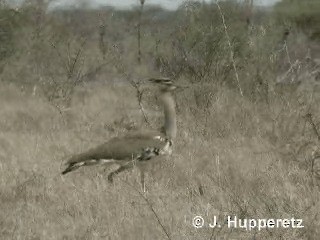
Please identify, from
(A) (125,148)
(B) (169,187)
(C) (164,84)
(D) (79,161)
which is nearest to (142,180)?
(B) (169,187)

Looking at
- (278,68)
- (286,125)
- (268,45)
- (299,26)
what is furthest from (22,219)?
(299,26)

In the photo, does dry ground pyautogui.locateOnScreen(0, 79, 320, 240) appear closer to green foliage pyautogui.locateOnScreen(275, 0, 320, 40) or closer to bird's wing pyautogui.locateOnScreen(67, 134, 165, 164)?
bird's wing pyautogui.locateOnScreen(67, 134, 165, 164)

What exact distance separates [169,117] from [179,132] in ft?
5.73

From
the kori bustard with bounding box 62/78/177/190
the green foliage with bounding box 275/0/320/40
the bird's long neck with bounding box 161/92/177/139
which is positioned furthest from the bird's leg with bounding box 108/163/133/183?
the green foliage with bounding box 275/0/320/40

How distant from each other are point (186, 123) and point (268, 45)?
10.8ft

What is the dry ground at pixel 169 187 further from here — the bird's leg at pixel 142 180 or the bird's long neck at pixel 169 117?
the bird's long neck at pixel 169 117

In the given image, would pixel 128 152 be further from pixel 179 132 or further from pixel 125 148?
pixel 179 132

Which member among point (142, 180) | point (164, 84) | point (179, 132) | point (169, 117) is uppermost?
point (164, 84)

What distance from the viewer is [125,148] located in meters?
5.80

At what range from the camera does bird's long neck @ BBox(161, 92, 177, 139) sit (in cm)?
602

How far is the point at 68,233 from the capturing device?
4.48 meters

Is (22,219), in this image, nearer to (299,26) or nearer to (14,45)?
(14,45)

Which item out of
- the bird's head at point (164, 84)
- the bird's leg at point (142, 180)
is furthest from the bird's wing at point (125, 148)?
the bird's head at point (164, 84)

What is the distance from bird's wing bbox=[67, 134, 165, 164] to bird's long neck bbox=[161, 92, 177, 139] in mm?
210
